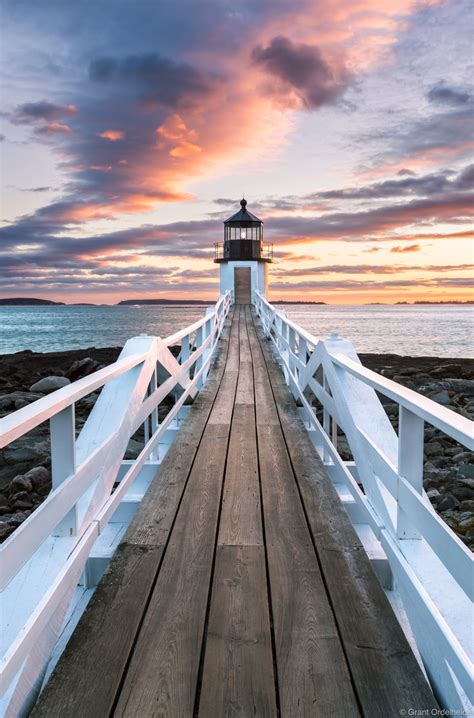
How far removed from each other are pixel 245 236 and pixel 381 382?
85.7 feet

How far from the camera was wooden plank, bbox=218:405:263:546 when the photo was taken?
2.81 metres

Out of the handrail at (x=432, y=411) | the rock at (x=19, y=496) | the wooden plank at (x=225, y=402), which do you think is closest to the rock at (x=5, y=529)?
the rock at (x=19, y=496)

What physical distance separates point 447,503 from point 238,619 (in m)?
4.60

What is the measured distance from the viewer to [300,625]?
2033 millimetres

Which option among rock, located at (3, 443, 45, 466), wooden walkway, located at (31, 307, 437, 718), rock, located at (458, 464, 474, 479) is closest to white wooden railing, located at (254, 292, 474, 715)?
wooden walkway, located at (31, 307, 437, 718)

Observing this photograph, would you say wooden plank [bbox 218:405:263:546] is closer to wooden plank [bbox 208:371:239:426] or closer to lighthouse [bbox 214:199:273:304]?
Result: wooden plank [bbox 208:371:239:426]

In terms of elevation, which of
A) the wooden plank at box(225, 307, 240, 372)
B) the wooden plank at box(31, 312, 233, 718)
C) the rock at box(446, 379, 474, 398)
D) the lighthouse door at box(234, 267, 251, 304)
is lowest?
the rock at box(446, 379, 474, 398)

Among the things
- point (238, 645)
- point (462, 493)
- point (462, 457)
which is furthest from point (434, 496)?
point (238, 645)

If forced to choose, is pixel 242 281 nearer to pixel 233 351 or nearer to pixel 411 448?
pixel 233 351

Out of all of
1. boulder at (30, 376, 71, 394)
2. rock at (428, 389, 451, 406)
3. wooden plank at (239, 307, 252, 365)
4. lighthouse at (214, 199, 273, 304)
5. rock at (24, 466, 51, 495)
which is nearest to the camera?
rock at (24, 466, 51, 495)

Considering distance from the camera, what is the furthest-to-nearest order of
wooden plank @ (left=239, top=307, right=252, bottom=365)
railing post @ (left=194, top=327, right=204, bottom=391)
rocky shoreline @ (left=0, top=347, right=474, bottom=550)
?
wooden plank @ (left=239, top=307, right=252, bottom=365) < railing post @ (left=194, top=327, right=204, bottom=391) < rocky shoreline @ (left=0, top=347, right=474, bottom=550)

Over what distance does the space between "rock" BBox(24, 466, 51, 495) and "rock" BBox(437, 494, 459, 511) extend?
481 centimetres

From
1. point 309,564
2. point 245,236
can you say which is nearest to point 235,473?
point 309,564

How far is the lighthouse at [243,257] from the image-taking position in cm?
2703
